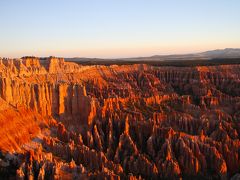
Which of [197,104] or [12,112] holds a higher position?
[12,112]

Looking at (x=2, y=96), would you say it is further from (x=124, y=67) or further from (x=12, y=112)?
(x=124, y=67)

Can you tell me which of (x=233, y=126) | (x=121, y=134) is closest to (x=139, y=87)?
(x=233, y=126)

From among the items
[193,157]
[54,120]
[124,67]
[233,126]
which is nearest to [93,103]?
[54,120]

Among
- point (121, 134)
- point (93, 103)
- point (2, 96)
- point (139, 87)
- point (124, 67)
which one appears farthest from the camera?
point (124, 67)

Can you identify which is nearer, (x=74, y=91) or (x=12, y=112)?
(x=12, y=112)

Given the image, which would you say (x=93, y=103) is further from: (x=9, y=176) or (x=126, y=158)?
(x=9, y=176)

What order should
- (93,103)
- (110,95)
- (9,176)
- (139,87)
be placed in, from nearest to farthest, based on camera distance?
(9,176) < (93,103) < (110,95) < (139,87)

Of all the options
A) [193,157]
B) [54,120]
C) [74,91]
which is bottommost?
[193,157]
